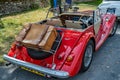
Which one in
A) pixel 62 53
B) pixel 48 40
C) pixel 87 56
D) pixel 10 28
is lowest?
pixel 10 28

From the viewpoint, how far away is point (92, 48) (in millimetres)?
4531

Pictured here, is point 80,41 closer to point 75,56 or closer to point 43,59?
point 75,56

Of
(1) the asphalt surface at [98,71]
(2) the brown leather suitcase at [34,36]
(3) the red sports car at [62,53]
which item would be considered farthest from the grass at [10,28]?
(2) the brown leather suitcase at [34,36]

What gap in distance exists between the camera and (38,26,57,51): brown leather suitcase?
3.60 meters

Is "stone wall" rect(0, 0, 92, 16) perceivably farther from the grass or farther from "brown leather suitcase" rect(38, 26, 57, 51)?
"brown leather suitcase" rect(38, 26, 57, 51)

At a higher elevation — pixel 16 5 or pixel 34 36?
pixel 34 36

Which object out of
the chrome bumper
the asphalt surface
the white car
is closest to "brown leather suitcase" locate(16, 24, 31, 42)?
the chrome bumper

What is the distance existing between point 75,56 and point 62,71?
0.42m

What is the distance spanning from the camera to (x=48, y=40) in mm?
3672

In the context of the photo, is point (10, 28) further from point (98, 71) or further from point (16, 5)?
point (98, 71)

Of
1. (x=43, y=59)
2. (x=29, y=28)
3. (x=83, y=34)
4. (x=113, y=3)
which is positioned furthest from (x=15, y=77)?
(x=113, y=3)

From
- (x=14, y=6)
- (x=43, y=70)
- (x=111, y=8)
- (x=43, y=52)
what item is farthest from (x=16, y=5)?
(x=43, y=70)

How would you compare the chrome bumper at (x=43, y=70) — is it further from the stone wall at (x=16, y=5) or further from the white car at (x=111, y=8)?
the stone wall at (x=16, y=5)

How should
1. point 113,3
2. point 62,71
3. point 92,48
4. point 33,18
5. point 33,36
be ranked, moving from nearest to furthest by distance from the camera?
point 62,71 → point 33,36 → point 92,48 → point 113,3 → point 33,18
